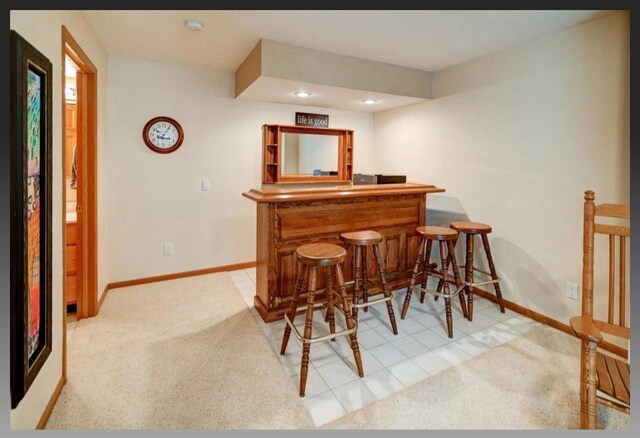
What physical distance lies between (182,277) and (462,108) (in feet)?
11.1

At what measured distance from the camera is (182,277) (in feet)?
12.0

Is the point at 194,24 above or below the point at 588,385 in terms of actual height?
above

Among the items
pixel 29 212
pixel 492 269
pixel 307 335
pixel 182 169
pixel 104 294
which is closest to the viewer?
pixel 29 212

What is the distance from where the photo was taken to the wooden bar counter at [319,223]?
2.57 metres

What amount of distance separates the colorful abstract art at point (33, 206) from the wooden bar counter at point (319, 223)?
124 centimetres

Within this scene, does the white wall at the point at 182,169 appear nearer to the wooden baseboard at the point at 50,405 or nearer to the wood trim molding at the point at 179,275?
the wood trim molding at the point at 179,275

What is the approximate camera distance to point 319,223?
2.75 metres

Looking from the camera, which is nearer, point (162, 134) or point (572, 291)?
point (572, 291)

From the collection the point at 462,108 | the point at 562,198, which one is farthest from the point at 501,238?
the point at 462,108

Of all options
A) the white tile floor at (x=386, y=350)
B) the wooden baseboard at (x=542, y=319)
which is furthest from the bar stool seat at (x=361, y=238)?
the wooden baseboard at (x=542, y=319)

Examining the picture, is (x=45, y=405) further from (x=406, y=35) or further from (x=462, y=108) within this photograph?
(x=462, y=108)

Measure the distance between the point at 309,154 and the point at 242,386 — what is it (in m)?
2.96

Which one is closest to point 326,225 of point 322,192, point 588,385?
point 322,192

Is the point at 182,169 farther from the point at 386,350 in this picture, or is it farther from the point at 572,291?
the point at 572,291
